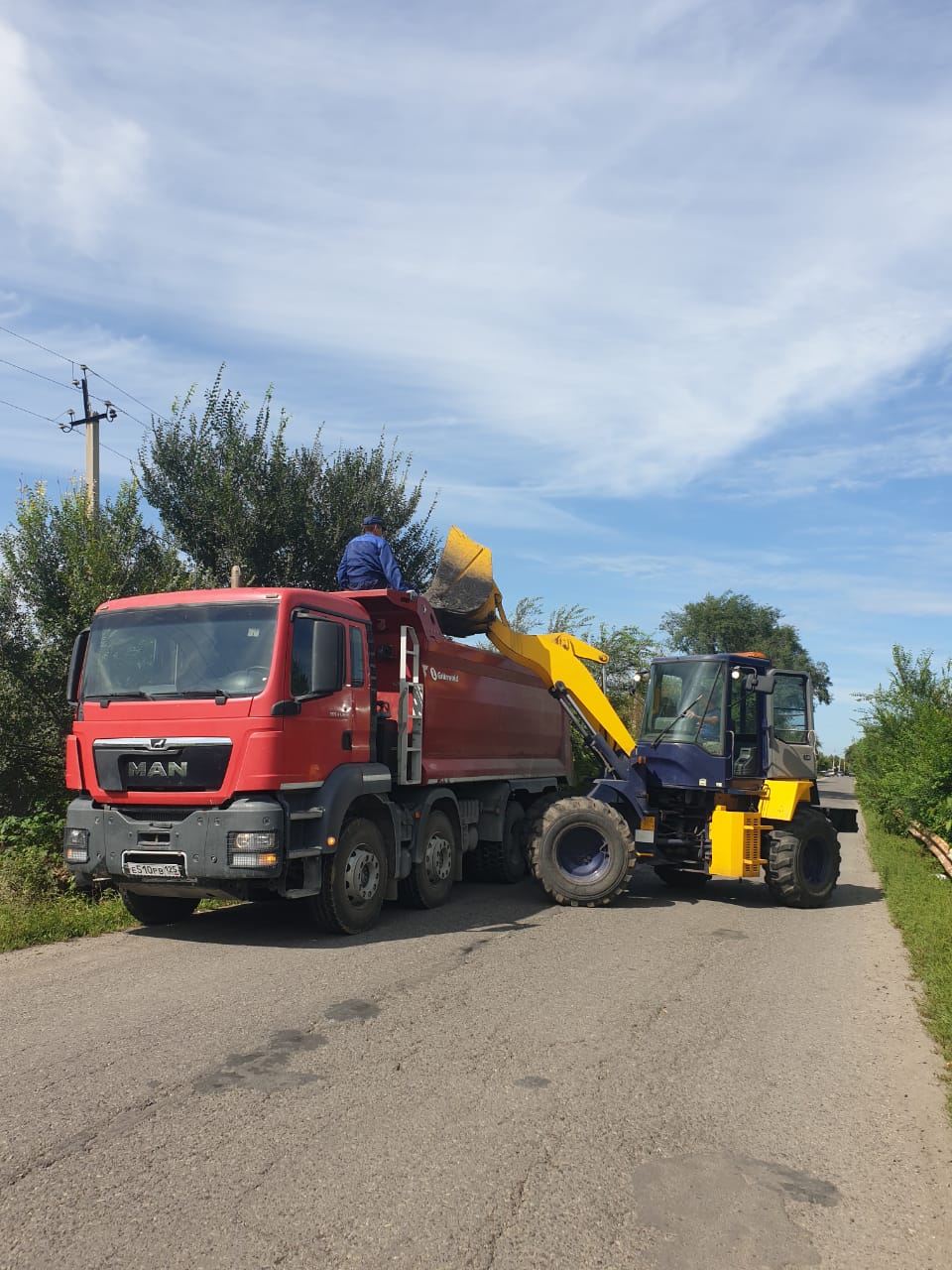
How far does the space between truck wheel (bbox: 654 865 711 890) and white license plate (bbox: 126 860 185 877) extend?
290 inches

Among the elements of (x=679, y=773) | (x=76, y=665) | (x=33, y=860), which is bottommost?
(x=33, y=860)

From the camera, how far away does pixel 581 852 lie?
11.1m

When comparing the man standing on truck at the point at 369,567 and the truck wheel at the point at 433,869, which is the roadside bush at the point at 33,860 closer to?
the truck wheel at the point at 433,869

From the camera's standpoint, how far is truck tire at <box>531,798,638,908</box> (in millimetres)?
10812

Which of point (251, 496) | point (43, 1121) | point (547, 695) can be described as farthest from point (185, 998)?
point (251, 496)

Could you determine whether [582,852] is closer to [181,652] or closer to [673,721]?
[673,721]

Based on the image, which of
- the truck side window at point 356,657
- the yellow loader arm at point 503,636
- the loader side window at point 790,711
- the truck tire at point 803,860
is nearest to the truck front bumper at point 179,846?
the truck side window at point 356,657

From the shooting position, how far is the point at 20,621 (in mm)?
13734

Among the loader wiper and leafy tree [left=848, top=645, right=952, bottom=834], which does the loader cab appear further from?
leafy tree [left=848, top=645, right=952, bottom=834]

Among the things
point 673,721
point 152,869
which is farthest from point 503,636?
point 152,869

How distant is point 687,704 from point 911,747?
12.2 m

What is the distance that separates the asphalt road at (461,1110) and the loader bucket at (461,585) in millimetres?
4280

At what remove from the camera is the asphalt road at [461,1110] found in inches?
135

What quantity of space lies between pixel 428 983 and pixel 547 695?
7539 mm
